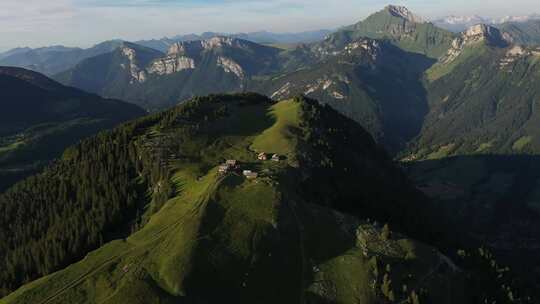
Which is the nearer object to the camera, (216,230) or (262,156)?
(216,230)


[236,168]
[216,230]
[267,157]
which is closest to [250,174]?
[236,168]

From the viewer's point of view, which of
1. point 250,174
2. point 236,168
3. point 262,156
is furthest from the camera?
point 262,156

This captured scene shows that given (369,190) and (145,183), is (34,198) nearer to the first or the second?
(145,183)

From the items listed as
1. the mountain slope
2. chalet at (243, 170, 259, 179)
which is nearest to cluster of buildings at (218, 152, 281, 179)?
chalet at (243, 170, 259, 179)

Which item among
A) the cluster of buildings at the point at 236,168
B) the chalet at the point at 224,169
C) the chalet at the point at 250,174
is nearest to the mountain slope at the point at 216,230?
the cluster of buildings at the point at 236,168

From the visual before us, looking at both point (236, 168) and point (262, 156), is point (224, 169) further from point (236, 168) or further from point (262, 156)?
point (262, 156)

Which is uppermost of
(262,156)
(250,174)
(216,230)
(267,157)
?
(250,174)

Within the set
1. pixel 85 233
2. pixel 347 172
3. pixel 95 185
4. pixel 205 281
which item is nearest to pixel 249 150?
Answer: pixel 347 172

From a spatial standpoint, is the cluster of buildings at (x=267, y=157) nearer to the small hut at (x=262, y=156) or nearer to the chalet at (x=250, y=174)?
the small hut at (x=262, y=156)

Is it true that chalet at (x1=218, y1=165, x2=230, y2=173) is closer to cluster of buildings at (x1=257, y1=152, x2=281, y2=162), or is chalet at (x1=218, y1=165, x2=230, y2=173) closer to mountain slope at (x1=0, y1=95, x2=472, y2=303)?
mountain slope at (x1=0, y1=95, x2=472, y2=303)
